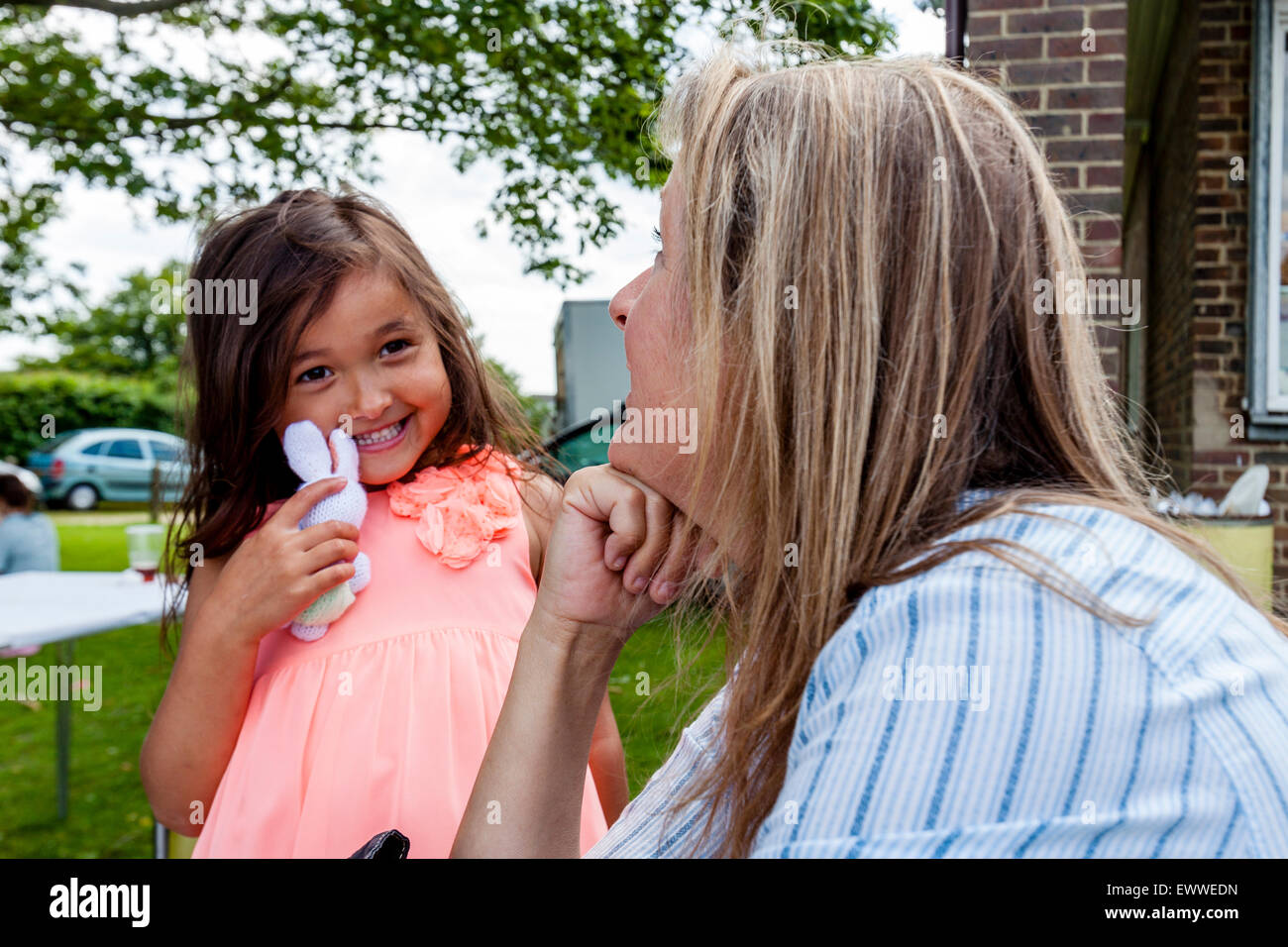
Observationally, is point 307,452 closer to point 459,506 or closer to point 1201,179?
point 459,506

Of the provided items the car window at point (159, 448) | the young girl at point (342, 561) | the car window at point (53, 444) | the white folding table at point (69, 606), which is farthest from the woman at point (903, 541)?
the car window at point (53, 444)

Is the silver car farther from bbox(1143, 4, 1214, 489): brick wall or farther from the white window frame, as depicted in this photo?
the white window frame

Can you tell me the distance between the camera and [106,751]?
5.19 meters

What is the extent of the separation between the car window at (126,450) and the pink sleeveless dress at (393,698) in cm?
1882

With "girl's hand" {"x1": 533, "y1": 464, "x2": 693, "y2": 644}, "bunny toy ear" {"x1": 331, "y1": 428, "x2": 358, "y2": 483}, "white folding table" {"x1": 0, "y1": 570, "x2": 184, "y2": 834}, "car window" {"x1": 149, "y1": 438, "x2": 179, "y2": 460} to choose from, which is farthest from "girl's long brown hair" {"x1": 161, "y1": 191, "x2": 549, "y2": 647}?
"car window" {"x1": 149, "y1": 438, "x2": 179, "y2": 460}

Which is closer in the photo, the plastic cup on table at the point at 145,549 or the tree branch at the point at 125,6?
the plastic cup on table at the point at 145,549

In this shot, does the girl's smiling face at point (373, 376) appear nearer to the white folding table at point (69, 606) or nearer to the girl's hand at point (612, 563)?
the girl's hand at point (612, 563)

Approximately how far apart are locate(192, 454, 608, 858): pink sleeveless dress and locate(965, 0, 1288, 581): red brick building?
7.93 ft

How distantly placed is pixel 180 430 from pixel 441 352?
1.67 ft

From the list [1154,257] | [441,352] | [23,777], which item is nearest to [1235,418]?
[1154,257]

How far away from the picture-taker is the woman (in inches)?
24.4

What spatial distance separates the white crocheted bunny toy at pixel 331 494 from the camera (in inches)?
58.5

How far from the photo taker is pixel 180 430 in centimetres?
176

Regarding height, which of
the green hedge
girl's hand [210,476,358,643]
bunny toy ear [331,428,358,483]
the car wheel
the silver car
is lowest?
the car wheel
